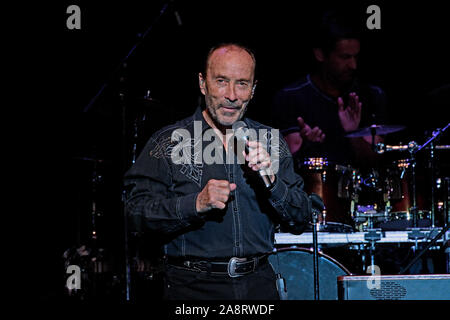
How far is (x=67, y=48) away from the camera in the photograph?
548 cm

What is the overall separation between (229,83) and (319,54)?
5131 mm

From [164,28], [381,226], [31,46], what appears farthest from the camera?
[164,28]

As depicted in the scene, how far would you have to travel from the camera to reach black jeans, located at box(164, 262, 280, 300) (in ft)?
6.66

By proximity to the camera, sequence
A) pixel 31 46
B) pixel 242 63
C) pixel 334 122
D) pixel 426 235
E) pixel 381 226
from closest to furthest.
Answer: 1. pixel 242 63
2. pixel 426 235
3. pixel 31 46
4. pixel 381 226
5. pixel 334 122

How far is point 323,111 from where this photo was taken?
6895 mm

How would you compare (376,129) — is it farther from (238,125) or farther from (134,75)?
(238,125)

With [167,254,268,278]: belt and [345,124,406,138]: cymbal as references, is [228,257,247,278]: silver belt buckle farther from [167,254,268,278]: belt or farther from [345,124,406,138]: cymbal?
[345,124,406,138]: cymbal

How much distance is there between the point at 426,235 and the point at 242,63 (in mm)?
3518

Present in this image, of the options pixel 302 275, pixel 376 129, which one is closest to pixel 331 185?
pixel 376 129

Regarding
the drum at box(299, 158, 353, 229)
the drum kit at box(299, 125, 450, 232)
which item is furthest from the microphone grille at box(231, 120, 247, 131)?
the drum at box(299, 158, 353, 229)

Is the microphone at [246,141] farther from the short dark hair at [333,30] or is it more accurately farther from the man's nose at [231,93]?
the short dark hair at [333,30]
